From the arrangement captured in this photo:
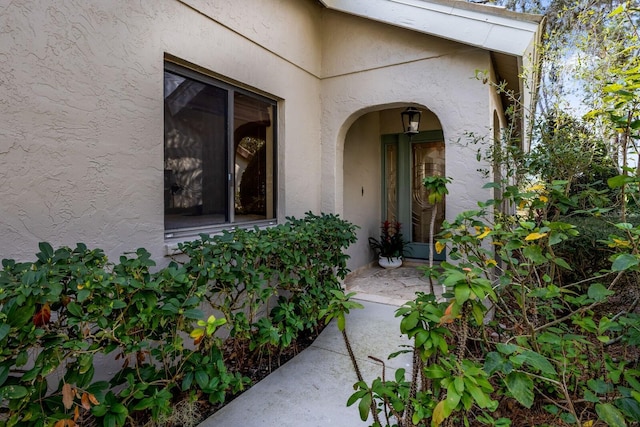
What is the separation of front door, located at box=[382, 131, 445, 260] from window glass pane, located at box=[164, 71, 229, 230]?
5.10m

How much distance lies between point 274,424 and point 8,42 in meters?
3.59

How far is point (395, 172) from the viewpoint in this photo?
8.46 metres

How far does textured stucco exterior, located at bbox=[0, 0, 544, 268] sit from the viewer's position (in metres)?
2.53

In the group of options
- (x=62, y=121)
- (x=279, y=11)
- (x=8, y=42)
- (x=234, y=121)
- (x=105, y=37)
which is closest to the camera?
(x=8, y=42)

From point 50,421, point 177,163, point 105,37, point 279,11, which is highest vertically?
point 279,11

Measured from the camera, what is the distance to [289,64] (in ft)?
17.2

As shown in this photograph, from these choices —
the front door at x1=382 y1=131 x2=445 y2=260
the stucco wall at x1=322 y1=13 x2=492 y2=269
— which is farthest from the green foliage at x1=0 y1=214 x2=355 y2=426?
the front door at x1=382 y1=131 x2=445 y2=260

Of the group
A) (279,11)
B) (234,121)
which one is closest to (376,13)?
(279,11)

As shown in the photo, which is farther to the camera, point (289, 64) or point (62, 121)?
point (289, 64)

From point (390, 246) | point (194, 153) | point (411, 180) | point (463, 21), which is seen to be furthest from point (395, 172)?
point (194, 153)

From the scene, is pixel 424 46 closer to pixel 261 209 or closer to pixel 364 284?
pixel 261 209

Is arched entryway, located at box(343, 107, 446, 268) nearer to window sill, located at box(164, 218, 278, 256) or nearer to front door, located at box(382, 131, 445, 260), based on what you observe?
front door, located at box(382, 131, 445, 260)

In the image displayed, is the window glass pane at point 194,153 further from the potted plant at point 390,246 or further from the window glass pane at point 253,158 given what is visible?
the potted plant at point 390,246

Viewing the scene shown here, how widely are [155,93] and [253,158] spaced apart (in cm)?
171
